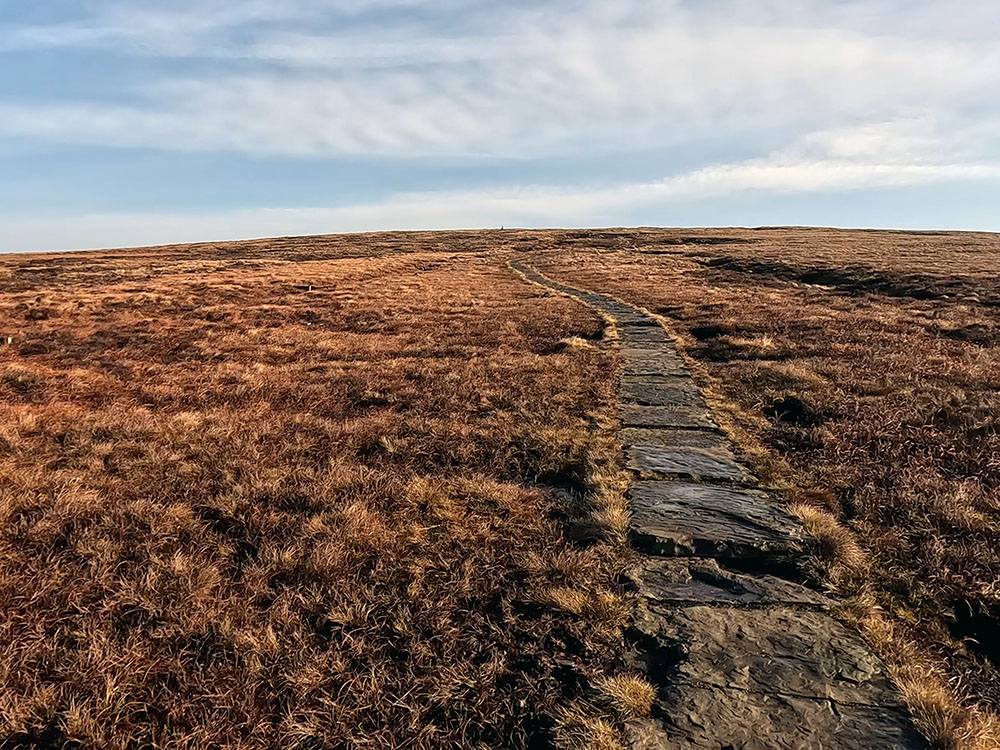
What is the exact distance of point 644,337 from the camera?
1797 centimetres

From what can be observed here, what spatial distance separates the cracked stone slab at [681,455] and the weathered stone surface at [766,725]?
3.63 metres

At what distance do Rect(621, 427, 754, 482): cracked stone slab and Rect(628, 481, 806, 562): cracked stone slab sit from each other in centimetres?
39

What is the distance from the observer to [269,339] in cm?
1795

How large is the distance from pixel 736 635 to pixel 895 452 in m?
5.19

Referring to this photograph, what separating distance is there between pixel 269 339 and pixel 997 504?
57.5 ft

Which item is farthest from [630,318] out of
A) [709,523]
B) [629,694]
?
[629,694]

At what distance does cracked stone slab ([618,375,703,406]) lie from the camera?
35.3 ft

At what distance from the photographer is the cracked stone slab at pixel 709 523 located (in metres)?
5.45

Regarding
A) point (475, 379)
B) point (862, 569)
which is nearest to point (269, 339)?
point (475, 379)

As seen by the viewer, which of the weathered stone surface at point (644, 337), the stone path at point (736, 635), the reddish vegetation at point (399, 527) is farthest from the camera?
the weathered stone surface at point (644, 337)

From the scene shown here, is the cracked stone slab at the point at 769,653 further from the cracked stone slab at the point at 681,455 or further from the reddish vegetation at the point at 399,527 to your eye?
the cracked stone slab at the point at 681,455

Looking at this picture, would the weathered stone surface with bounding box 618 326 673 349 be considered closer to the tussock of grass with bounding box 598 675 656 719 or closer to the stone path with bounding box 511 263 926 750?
the stone path with bounding box 511 263 926 750

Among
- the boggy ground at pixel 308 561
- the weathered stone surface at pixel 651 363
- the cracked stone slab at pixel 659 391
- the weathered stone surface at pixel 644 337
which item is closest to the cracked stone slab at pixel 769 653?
the boggy ground at pixel 308 561

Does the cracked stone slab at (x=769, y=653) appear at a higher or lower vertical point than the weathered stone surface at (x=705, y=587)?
lower
